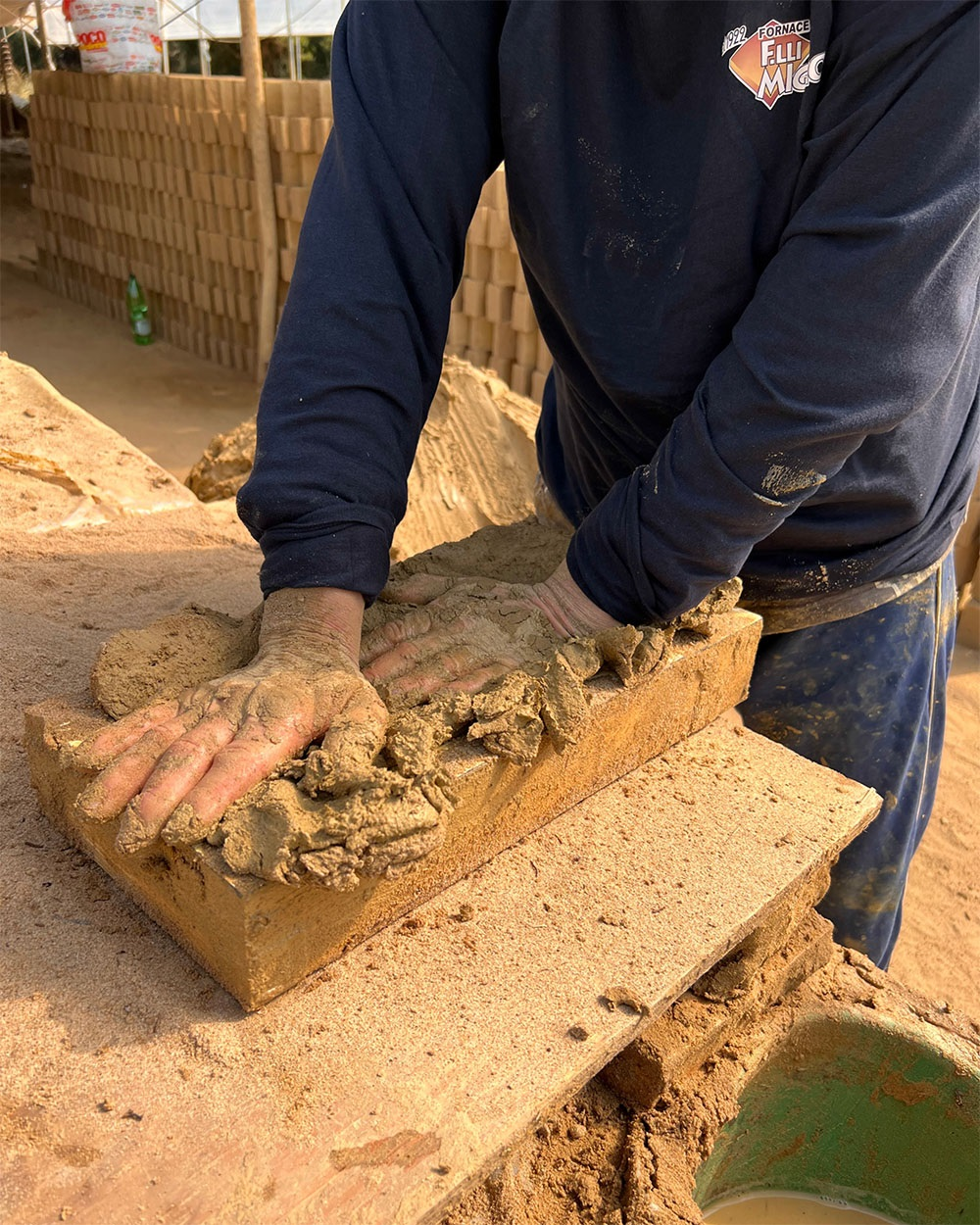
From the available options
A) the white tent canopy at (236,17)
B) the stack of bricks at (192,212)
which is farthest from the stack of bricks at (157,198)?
the white tent canopy at (236,17)

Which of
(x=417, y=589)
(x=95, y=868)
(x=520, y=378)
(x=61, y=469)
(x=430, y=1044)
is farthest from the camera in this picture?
(x=520, y=378)

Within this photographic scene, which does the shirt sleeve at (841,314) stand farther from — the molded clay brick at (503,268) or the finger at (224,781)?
the molded clay brick at (503,268)

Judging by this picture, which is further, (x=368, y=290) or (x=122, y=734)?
(x=368, y=290)

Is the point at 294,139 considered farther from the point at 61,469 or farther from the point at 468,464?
the point at 61,469

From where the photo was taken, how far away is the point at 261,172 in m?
7.29

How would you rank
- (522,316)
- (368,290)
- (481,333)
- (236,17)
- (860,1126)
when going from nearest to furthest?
(368,290) → (860,1126) → (522,316) → (481,333) → (236,17)

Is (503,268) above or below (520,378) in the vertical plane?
above

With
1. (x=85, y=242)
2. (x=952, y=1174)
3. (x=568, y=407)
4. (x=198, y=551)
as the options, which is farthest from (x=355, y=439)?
(x=85, y=242)

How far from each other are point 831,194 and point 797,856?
985 millimetres

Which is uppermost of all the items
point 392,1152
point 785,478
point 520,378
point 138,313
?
point 785,478

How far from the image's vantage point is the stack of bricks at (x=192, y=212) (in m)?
6.05

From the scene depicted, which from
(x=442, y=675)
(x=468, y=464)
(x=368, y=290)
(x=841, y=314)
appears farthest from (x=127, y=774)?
(x=468, y=464)

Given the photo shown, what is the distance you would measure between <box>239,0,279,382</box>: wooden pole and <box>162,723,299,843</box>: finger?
616 cm

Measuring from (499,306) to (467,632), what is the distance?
15.6 ft
